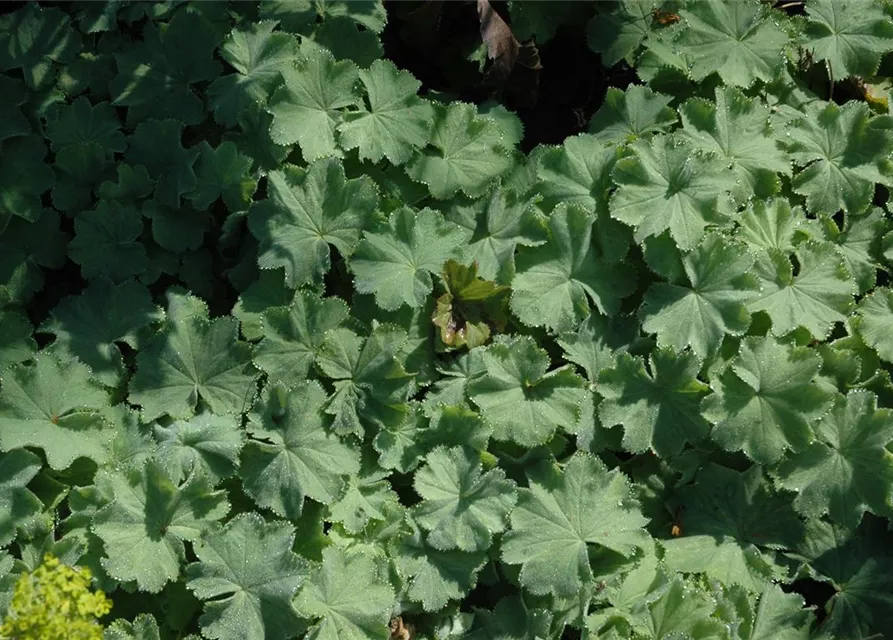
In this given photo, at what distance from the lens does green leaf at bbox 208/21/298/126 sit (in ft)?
11.1

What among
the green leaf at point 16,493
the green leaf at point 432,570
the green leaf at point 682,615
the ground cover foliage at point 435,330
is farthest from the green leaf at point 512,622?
the green leaf at point 16,493

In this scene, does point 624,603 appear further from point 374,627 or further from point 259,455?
point 259,455

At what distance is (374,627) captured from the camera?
8.99 feet

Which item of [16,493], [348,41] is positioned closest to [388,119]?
[348,41]

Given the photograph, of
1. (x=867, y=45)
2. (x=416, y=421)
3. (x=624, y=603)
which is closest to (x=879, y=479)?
(x=624, y=603)

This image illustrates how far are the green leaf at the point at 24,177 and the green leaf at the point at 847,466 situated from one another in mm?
2552

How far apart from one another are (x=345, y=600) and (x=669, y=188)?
163 cm

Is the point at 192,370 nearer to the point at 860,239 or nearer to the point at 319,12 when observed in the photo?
the point at 319,12

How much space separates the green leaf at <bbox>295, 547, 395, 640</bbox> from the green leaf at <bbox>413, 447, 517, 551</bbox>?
0.21 m

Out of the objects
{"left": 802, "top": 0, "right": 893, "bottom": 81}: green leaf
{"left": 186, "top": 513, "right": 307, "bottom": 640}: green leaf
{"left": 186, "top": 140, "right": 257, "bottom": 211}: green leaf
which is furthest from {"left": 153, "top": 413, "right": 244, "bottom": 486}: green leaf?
{"left": 802, "top": 0, "right": 893, "bottom": 81}: green leaf

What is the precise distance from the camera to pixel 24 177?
336 cm

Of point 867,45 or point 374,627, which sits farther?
point 867,45

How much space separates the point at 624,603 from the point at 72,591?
1512mm

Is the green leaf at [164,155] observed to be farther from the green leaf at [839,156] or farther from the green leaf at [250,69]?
the green leaf at [839,156]
